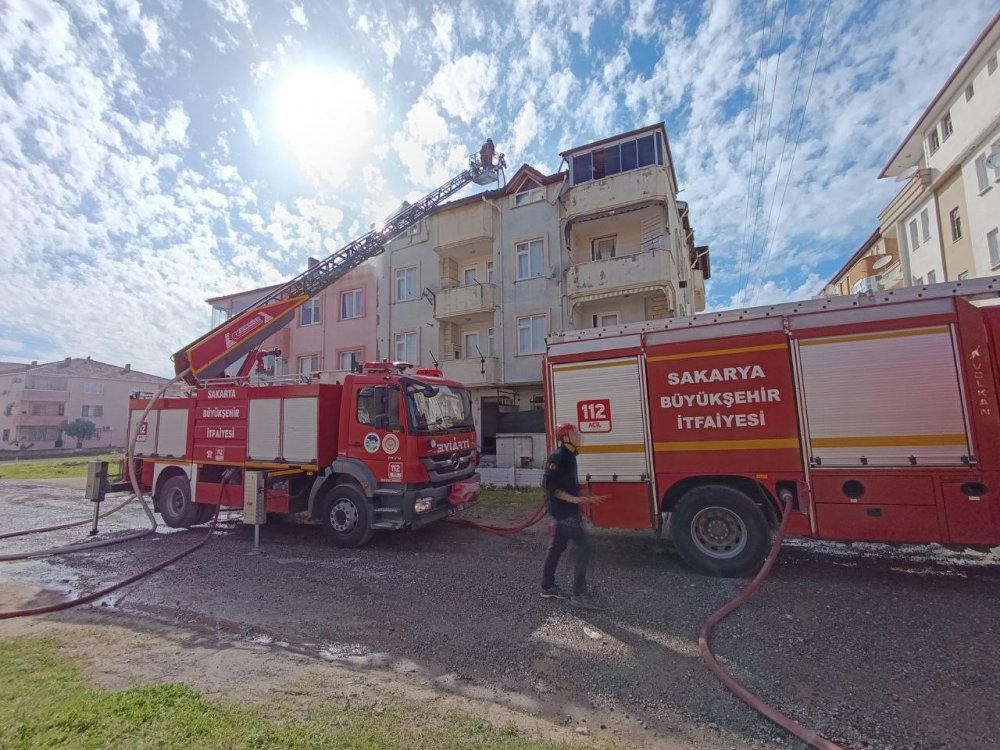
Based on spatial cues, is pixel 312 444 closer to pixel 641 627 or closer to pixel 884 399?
pixel 641 627

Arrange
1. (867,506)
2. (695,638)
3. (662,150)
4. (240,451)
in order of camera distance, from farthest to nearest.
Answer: (662,150)
(240,451)
(867,506)
(695,638)

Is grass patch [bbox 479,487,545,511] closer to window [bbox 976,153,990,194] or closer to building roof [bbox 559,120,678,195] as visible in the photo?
building roof [bbox 559,120,678,195]

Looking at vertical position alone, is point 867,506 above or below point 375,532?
above

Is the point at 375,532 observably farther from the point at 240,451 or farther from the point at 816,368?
the point at 816,368

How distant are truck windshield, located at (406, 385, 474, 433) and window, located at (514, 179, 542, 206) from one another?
Result: 13.3 m

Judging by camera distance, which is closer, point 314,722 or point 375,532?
point 314,722

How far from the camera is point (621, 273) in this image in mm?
17188

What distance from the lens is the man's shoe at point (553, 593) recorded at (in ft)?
17.5

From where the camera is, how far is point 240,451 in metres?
9.24

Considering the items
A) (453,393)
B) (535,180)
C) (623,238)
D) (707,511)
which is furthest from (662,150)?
(707,511)

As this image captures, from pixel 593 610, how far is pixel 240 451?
7.41 metres

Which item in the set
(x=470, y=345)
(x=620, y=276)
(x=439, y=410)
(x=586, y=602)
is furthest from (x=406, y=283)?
(x=586, y=602)

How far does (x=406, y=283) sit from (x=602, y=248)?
9370 millimetres

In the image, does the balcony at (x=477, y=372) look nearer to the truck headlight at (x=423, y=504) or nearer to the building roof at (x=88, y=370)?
the truck headlight at (x=423, y=504)
